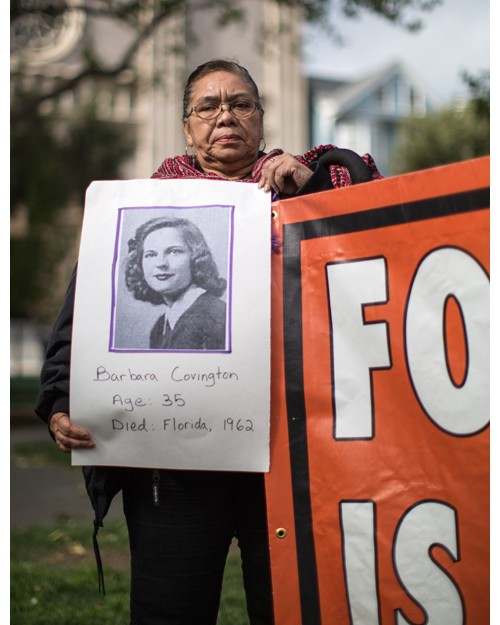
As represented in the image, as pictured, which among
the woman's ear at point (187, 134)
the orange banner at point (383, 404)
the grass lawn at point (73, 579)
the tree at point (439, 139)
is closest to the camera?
the orange banner at point (383, 404)

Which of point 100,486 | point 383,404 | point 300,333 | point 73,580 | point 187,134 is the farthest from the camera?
point 73,580

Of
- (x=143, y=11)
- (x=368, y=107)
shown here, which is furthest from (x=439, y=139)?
(x=143, y=11)

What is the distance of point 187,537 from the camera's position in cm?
186

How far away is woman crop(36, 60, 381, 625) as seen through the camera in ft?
6.14

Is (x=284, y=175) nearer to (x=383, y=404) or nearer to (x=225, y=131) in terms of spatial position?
(x=225, y=131)

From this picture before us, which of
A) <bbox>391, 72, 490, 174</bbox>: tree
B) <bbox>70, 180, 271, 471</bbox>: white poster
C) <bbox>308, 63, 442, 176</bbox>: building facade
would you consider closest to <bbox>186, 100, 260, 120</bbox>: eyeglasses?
<bbox>70, 180, 271, 471</bbox>: white poster

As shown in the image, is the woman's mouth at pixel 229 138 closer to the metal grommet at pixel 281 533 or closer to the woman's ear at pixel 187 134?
the woman's ear at pixel 187 134

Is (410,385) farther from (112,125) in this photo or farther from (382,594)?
(112,125)

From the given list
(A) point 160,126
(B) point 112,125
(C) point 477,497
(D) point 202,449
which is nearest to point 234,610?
(D) point 202,449

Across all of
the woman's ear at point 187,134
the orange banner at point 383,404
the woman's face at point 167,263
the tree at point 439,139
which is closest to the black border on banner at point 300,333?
the orange banner at point 383,404

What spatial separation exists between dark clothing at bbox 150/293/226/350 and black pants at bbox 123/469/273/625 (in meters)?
0.33

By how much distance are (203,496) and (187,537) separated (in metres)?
0.11

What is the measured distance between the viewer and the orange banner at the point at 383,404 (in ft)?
5.24

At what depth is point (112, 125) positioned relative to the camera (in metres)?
23.2
